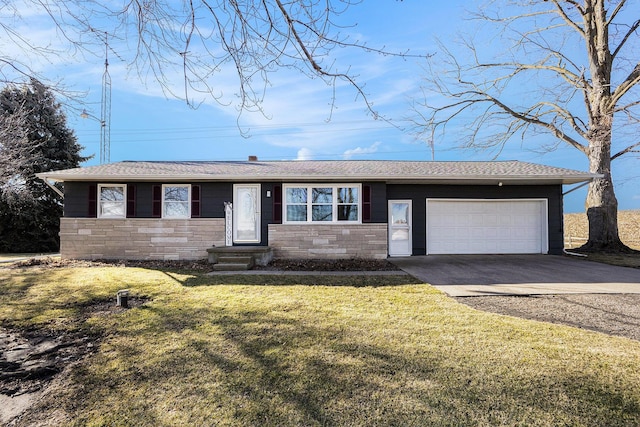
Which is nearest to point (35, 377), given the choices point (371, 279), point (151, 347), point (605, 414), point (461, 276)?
point (151, 347)

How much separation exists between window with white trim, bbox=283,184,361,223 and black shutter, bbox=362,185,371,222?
21 cm

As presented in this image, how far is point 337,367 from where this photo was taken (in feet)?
9.74

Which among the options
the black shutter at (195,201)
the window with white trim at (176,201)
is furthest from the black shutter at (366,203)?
the window with white trim at (176,201)

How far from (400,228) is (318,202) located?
3.23 m

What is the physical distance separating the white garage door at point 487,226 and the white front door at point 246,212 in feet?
20.4

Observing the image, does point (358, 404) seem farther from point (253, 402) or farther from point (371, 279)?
point (371, 279)

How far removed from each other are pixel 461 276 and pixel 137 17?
25.3 feet

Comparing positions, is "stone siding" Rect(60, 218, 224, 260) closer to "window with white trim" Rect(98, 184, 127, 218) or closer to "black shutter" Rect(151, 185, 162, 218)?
"window with white trim" Rect(98, 184, 127, 218)

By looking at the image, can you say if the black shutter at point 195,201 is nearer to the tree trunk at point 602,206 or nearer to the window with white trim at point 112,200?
the window with white trim at point 112,200

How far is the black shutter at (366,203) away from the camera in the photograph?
10.6m

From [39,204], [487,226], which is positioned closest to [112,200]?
[39,204]

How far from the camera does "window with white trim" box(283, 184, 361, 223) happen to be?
10688mm

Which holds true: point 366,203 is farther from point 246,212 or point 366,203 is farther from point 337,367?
point 337,367

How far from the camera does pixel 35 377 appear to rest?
3.02 meters
